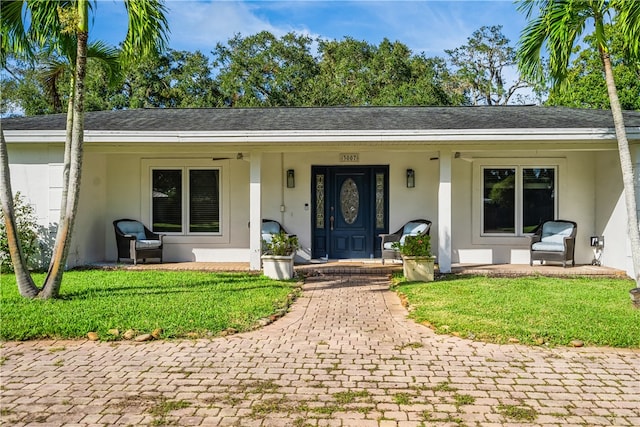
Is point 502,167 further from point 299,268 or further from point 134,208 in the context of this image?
point 134,208

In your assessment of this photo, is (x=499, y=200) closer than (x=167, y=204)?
Yes

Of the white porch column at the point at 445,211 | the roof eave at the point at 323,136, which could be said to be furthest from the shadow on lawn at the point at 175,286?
the white porch column at the point at 445,211

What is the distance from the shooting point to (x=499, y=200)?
11.0m

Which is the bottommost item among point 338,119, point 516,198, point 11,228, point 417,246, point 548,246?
point 548,246

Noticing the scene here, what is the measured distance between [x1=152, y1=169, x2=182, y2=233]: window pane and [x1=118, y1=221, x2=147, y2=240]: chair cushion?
1.19 ft

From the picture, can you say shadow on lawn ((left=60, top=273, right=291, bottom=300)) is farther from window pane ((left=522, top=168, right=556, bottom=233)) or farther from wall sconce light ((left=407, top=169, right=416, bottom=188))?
window pane ((left=522, top=168, right=556, bottom=233))

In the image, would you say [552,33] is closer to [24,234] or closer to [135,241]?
[135,241]

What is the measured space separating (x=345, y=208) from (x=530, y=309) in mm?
5515

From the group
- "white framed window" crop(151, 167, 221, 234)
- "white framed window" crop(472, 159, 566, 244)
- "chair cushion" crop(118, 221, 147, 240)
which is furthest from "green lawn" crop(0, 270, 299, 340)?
"white framed window" crop(472, 159, 566, 244)

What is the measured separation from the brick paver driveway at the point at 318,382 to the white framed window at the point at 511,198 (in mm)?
5888

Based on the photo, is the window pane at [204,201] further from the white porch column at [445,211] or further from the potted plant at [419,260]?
the white porch column at [445,211]

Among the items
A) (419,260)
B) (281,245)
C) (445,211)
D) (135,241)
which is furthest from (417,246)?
(135,241)

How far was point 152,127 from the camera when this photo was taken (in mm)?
9953

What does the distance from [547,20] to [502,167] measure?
419 cm
